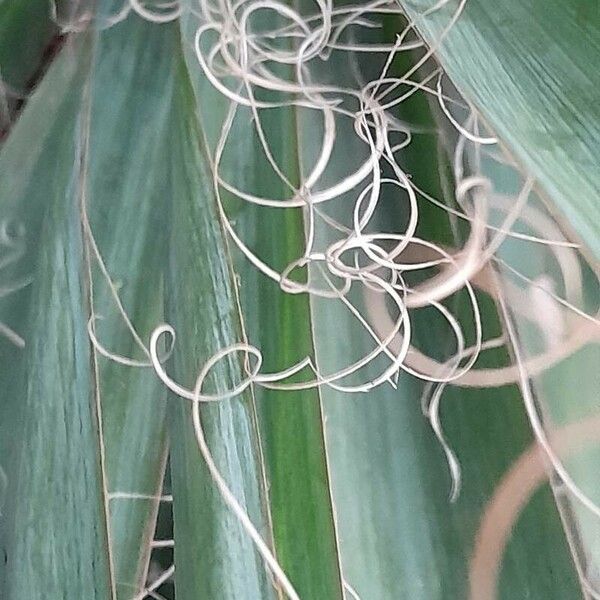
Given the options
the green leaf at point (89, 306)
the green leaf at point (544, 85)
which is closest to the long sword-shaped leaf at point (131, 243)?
the green leaf at point (89, 306)

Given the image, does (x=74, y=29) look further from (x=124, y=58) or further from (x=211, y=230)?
(x=211, y=230)

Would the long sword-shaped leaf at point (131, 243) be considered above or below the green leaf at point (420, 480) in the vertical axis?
above

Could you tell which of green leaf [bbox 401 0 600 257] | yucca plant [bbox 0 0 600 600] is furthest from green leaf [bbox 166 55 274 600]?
green leaf [bbox 401 0 600 257]

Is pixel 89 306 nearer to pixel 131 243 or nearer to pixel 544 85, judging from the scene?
pixel 131 243

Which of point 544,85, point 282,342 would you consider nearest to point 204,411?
point 282,342

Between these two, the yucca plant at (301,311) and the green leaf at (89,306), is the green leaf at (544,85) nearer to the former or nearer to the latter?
the yucca plant at (301,311)

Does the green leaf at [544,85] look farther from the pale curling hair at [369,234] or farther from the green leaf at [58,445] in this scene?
the green leaf at [58,445]

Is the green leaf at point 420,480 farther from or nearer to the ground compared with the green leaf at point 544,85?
nearer to the ground

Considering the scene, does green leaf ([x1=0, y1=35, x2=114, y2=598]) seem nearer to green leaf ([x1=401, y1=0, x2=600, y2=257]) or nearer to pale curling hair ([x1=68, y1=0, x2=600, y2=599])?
pale curling hair ([x1=68, y1=0, x2=600, y2=599])
